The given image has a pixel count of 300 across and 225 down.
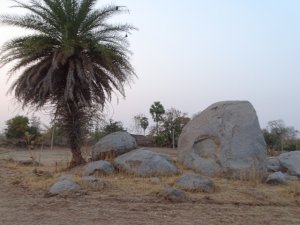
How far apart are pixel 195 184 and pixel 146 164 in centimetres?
267

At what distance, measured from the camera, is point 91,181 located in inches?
463

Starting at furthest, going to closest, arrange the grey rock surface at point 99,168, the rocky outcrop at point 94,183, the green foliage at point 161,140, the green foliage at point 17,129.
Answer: the green foliage at point 17,129
the green foliage at point 161,140
the grey rock surface at point 99,168
the rocky outcrop at point 94,183

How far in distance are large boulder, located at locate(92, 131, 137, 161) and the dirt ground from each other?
258cm

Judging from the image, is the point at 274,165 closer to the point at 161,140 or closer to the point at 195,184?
the point at 195,184

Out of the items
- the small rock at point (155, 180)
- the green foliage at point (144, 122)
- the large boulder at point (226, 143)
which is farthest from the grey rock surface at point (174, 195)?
the green foliage at point (144, 122)

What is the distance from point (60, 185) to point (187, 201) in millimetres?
3128

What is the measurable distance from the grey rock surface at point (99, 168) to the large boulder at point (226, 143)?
2.68 meters

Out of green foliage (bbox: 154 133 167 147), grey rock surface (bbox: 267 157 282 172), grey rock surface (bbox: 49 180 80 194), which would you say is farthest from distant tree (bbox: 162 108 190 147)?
grey rock surface (bbox: 49 180 80 194)

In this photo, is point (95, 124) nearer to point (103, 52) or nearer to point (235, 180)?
point (103, 52)

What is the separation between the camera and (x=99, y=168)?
13688 mm

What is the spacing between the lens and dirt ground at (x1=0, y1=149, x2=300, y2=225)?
875 centimetres

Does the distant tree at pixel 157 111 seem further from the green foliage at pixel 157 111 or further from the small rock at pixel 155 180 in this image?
the small rock at pixel 155 180

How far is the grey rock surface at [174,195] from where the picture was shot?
1032 centimetres

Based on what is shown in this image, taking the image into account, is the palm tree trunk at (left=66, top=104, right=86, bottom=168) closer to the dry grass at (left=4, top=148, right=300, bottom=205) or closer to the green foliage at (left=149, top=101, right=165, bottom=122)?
the dry grass at (left=4, top=148, right=300, bottom=205)
